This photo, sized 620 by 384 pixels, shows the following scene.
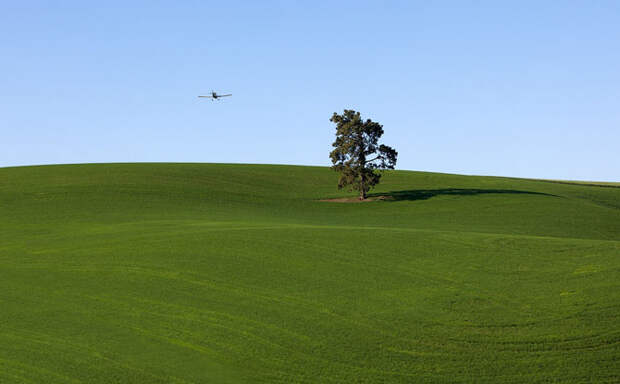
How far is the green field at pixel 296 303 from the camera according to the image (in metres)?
13.7

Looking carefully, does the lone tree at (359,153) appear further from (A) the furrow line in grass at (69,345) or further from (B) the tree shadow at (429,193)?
(A) the furrow line in grass at (69,345)

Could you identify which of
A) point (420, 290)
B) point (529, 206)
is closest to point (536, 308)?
point (420, 290)

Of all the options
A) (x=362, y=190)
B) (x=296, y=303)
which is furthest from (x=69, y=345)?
(x=362, y=190)

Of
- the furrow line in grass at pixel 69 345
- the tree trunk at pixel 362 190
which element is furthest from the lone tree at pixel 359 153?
the furrow line in grass at pixel 69 345

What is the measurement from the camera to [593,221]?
3769 cm

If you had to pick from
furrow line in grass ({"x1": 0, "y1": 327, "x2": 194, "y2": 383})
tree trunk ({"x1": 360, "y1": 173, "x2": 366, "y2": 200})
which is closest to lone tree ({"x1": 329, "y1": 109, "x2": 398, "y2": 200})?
tree trunk ({"x1": 360, "y1": 173, "x2": 366, "y2": 200})

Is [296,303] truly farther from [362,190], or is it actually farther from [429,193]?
[429,193]

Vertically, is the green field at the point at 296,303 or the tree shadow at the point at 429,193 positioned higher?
the tree shadow at the point at 429,193

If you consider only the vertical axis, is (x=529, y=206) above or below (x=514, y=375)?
above

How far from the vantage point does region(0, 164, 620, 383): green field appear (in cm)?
1373

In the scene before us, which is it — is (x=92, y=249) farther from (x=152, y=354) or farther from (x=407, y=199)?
(x=407, y=199)

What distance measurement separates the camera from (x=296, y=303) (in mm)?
17375

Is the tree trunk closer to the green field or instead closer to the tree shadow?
the tree shadow

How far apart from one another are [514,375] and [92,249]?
17262 mm
